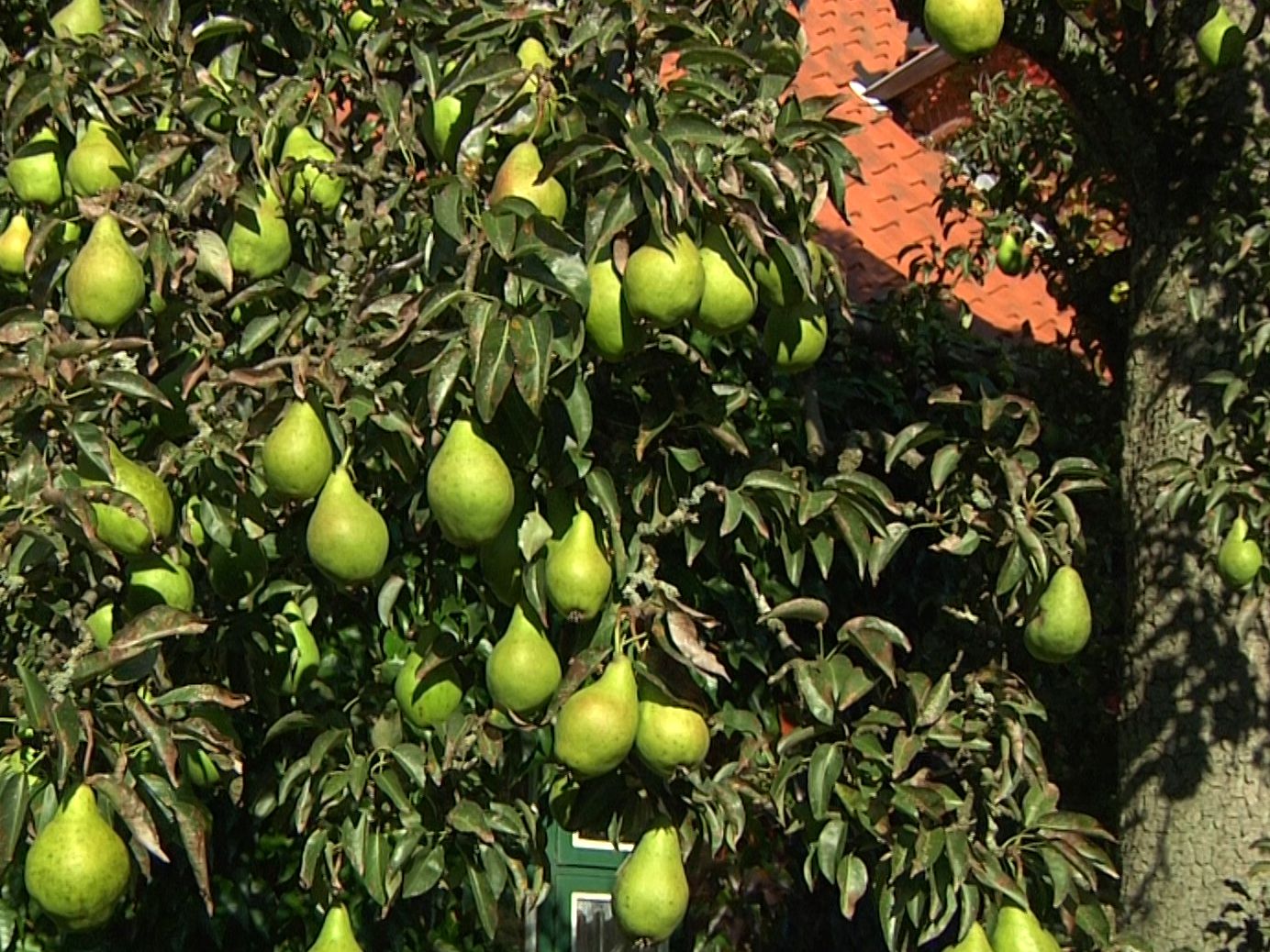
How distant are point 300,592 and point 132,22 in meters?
0.97

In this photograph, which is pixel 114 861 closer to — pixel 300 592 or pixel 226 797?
pixel 300 592

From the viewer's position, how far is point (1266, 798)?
3.11 meters

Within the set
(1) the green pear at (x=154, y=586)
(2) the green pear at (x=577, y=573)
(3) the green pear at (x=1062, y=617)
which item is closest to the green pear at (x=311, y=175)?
(1) the green pear at (x=154, y=586)

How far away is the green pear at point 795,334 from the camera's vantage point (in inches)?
102

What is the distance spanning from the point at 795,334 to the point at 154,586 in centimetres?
95

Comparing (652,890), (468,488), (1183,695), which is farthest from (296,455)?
(1183,695)

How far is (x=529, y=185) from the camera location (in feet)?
7.63

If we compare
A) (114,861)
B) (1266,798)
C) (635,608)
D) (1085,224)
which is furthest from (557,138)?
(1085,224)

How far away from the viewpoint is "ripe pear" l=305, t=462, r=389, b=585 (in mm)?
2328

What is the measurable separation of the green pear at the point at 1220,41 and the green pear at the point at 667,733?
1512mm

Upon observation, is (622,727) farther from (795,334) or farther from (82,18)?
(82,18)

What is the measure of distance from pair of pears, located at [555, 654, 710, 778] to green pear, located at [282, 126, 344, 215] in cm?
95

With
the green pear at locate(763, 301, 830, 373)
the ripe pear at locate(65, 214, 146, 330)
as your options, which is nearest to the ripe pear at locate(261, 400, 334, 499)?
the ripe pear at locate(65, 214, 146, 330)

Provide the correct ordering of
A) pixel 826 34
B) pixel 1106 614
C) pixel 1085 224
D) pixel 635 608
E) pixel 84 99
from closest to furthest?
1. pixel 635 608
2. pixel 84 99
3. pixel 1106 614
4. pixel 1085 224
5. pixel 826 34
